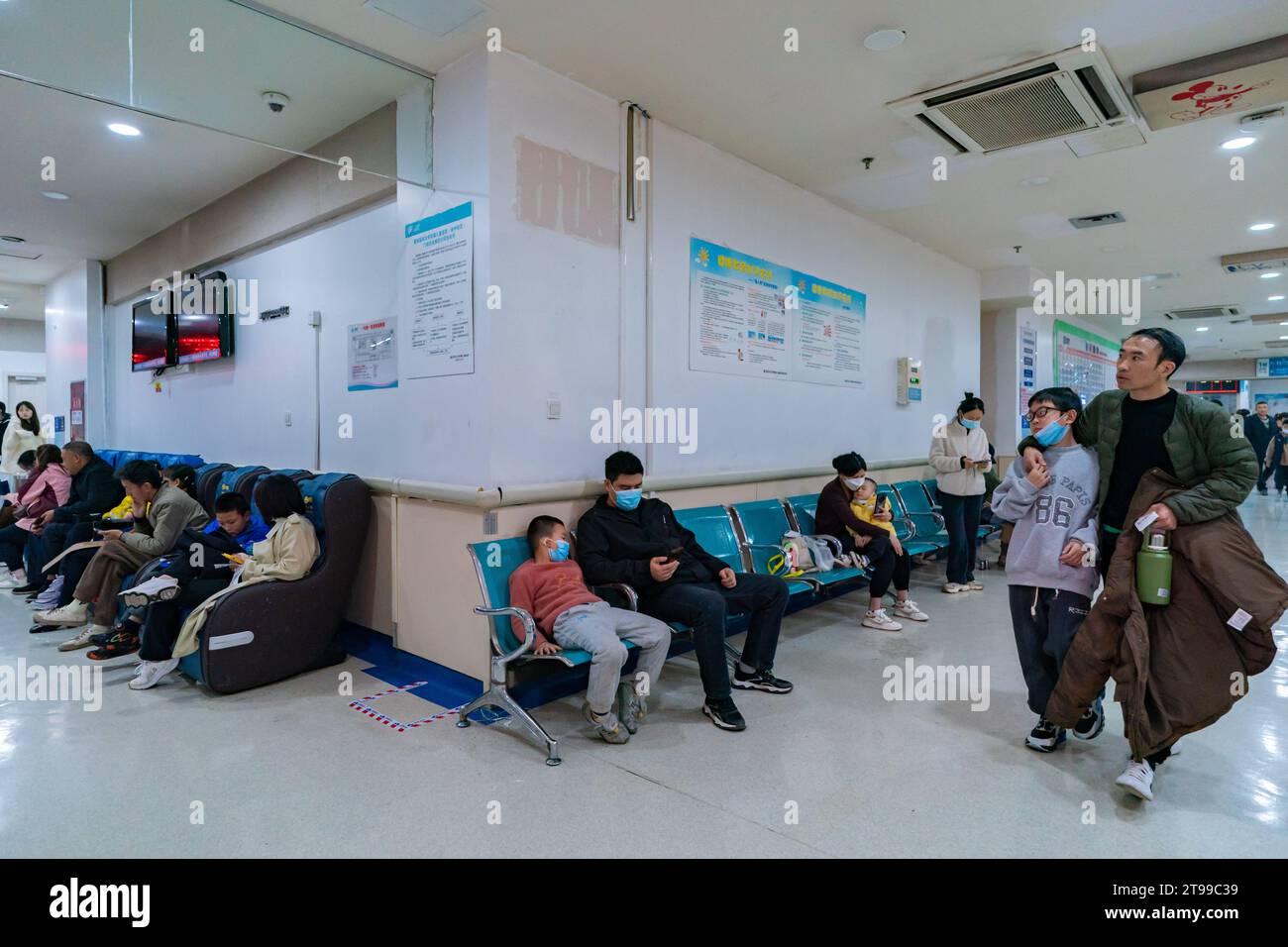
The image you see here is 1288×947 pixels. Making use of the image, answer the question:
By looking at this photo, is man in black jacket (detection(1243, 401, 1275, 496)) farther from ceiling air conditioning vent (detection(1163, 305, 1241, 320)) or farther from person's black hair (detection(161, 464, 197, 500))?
person's black hair (detection(161, 464, 197, 500))

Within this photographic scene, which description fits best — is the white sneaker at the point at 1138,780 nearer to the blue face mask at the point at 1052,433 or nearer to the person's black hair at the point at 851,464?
the blue face mask at the point at 1052,433

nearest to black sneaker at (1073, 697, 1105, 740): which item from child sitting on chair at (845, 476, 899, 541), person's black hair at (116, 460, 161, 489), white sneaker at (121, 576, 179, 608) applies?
child sitting on chair at (845, 476, 899, 541)

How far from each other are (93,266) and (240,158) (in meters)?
4.07

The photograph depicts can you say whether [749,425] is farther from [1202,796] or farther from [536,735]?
[1202,796]

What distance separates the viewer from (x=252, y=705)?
10.6ft

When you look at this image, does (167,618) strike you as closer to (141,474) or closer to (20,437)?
(141,474)

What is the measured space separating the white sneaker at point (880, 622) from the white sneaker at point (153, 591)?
12.7 feet

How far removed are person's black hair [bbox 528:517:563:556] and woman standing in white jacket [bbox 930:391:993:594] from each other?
11.6 ft

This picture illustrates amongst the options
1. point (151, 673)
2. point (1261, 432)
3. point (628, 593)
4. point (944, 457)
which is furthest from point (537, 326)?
point (1261, 432)

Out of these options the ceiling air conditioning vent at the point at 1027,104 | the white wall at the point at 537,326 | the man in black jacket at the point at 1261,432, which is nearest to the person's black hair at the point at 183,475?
the white wall at the point at 537,326

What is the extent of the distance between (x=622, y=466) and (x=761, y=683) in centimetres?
124

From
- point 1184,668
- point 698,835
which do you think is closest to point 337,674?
point 698,835

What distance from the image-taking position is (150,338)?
6.49 meters

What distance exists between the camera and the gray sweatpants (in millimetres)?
2771
